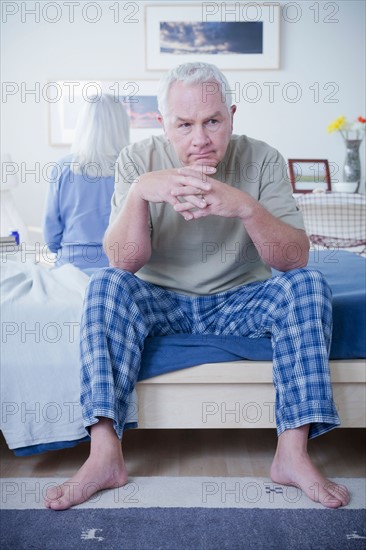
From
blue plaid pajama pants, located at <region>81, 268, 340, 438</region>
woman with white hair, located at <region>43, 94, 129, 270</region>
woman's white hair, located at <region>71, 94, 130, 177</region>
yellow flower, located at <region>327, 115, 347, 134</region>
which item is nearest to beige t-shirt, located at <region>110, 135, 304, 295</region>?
blue plaid pajama pants, located at <region>81, 268, 340, 438</region>

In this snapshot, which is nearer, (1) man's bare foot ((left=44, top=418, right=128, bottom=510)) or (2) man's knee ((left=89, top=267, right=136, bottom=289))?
(1) man's bare foot ((left=44, top=418, right=128, bottom=510))

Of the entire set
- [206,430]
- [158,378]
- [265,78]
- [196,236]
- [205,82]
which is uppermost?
[265,78]

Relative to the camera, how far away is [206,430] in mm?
2111

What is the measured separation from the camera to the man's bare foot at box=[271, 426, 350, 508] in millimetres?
1508

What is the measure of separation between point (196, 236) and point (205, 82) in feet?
1.25

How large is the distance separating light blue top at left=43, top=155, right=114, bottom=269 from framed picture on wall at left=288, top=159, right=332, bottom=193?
221 centimetres

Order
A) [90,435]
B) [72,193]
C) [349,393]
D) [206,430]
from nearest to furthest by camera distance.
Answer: [90,435] → [349,393] → [206,430] → [72,193]

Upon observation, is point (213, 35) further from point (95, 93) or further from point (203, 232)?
point (203, 232)

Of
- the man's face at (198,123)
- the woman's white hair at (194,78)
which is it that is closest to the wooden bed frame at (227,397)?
the man's face at (198,123)

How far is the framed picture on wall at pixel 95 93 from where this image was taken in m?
4.57

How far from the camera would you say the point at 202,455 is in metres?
1.85

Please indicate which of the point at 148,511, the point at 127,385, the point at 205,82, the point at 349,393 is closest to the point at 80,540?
the point at 148,511

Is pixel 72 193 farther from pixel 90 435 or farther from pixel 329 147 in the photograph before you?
pixel 329 147

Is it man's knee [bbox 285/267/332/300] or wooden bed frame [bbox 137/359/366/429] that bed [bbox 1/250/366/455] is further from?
man's knee [bbox 285/267/332/300]
